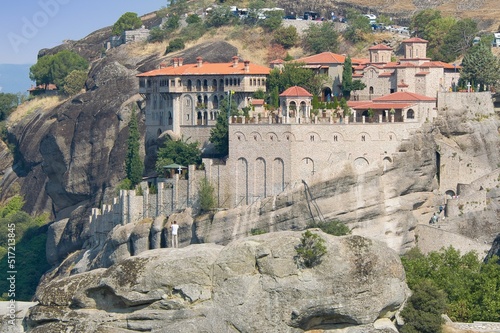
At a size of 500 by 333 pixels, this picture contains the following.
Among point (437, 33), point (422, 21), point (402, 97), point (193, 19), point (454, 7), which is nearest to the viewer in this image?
point (402, 97)

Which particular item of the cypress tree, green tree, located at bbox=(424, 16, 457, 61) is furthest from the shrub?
green tree, located at bbox=(424, 16, 457, 61)

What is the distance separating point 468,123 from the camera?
8931cm

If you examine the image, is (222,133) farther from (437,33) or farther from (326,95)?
(437,33)

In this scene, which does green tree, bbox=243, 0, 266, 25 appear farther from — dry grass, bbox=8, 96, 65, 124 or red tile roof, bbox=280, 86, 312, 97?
red tile roof, bbox=280, 86, 312, 97

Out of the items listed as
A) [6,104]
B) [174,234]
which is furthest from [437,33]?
[6,104]

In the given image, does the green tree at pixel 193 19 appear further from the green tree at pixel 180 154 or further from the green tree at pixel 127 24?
the green tree at pixel 180 154

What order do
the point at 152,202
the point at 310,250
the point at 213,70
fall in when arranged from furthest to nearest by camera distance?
the point at 213,70, the point at 152,202, the point at 310,250

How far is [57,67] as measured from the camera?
133 meters

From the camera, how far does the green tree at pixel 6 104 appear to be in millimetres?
142625

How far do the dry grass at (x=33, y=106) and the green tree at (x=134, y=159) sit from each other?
107ft

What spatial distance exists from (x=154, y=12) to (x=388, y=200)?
72.3 meters

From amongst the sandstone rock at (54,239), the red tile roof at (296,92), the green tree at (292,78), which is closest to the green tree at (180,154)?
the green tree at (292,78)

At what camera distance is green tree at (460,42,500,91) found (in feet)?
310

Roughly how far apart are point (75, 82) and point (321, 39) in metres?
27.3
